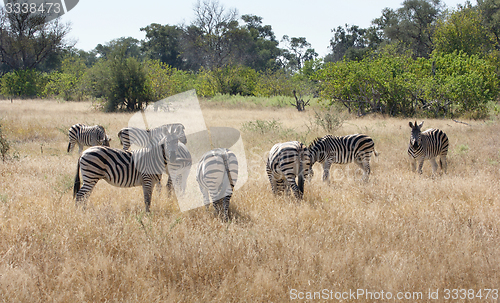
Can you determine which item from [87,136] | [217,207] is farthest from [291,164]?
[87,136]

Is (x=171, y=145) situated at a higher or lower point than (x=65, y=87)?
lower

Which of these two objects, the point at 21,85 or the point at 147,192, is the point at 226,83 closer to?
the point at 21,85

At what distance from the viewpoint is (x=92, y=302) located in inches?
131

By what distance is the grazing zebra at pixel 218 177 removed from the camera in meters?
5.48

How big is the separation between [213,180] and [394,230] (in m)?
2.79

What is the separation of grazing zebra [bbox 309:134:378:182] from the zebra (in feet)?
11.8

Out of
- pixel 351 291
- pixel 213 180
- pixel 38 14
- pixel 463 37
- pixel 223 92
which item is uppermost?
pixel 38 14

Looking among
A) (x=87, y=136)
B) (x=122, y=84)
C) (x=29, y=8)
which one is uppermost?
(x=29, y=8)

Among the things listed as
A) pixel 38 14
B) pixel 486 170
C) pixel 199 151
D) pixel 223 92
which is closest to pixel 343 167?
pixel 486 170

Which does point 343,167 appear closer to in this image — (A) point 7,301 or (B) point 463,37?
(A) point 7,301

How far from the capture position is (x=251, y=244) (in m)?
4.33

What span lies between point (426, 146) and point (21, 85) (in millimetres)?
43578
